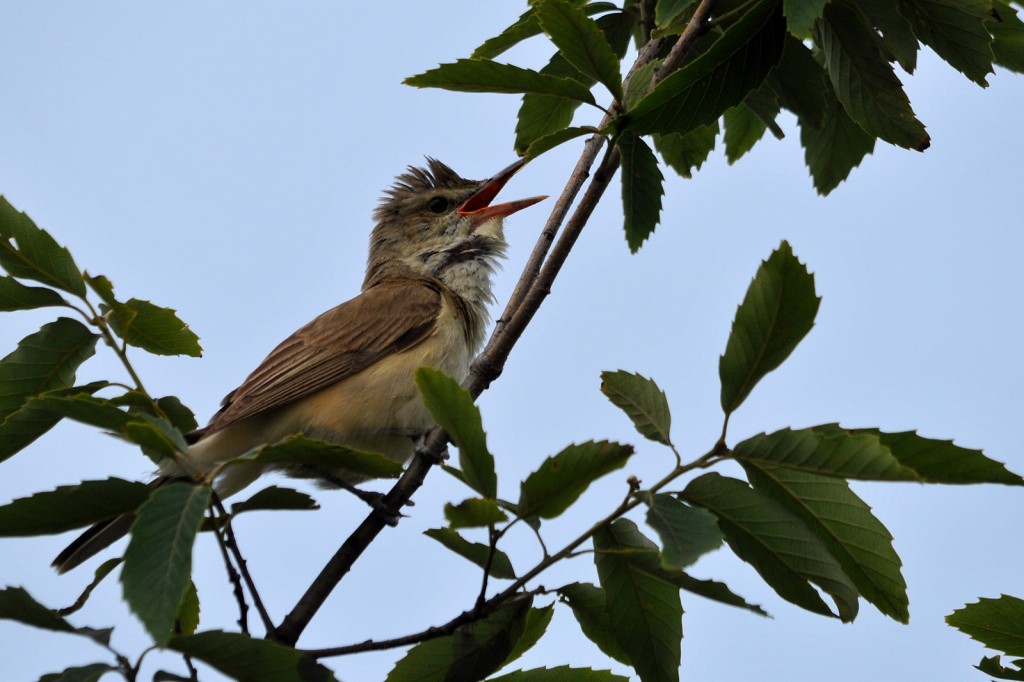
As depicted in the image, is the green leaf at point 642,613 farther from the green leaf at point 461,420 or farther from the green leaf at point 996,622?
the green leaf at point 996,622

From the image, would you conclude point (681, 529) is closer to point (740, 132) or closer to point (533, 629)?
point (533, 629)

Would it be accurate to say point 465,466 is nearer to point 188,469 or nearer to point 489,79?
point 188,469

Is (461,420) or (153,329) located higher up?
(153,329)

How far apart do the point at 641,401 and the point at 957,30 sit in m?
1.44

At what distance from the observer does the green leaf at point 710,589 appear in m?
2.27

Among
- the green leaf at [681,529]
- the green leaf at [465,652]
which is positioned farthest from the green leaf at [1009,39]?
the green leaf at [465,652]

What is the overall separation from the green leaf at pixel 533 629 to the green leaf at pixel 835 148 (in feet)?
6.82

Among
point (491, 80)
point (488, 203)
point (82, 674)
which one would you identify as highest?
point (488, 203)

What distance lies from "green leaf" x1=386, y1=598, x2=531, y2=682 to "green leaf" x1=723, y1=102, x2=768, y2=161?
2598mm

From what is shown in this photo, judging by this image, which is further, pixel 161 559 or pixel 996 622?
pixel 996 622

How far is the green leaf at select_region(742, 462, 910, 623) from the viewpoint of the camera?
2.35m

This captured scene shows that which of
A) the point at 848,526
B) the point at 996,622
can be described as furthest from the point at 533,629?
the point at 996,622

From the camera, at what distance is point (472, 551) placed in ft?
8.72

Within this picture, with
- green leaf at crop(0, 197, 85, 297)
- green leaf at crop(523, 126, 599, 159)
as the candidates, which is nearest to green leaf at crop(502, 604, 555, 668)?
green leaf at crop(523, 126, 599, 159)
